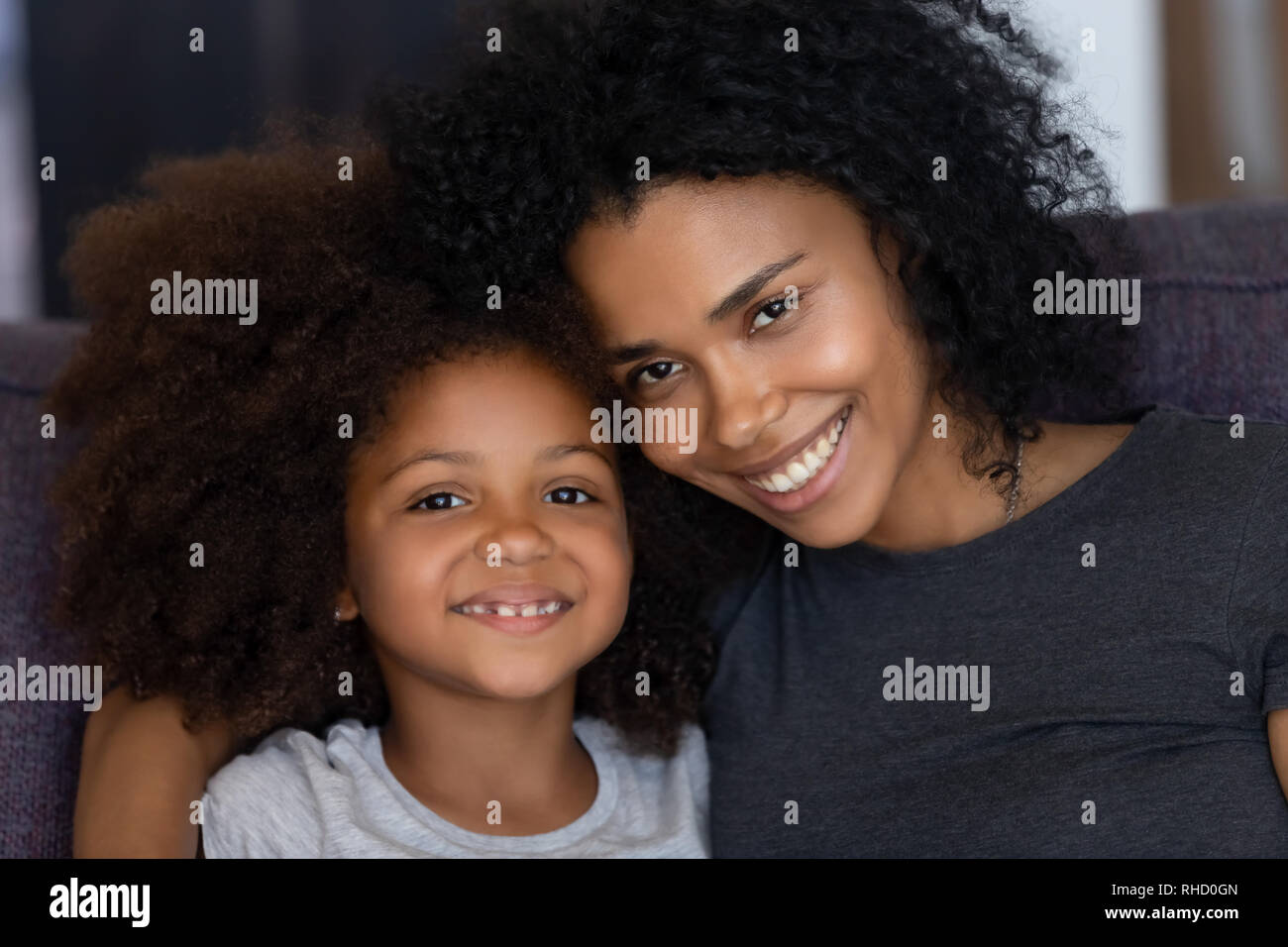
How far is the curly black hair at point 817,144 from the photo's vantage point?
1132 mm

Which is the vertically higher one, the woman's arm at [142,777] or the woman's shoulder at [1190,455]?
the woman's shoulder at [1190,455]

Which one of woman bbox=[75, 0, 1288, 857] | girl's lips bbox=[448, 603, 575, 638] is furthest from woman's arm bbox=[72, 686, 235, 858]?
girl's lips bbox=[448, 603, 575, 638]

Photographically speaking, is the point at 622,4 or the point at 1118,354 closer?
the point at 622,4

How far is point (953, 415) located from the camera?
1331mm

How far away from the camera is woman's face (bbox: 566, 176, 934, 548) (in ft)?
3.69

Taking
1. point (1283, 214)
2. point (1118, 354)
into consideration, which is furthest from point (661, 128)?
point (1283, 214)

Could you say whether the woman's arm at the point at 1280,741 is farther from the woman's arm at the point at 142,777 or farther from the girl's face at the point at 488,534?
the woman's arm at the point at 142,777

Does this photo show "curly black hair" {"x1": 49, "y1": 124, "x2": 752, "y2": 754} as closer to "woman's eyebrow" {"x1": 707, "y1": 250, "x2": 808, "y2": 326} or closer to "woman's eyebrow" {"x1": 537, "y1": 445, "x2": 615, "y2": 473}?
"woman's eyebrow" {"x1": 537, "y1": 445, "x2": 615, "y2": 473}

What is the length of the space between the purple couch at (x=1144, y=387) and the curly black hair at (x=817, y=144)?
135 millimetres

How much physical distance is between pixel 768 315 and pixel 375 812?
599mm

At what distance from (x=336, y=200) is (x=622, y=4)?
0.35 metres

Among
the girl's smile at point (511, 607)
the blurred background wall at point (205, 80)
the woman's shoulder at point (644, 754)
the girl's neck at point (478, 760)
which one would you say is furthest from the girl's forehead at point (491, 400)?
the blurred background wall at point (205, 80)

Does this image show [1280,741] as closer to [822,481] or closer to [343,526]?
[822,481]

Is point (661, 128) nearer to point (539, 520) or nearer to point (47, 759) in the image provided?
point (539, 520)
